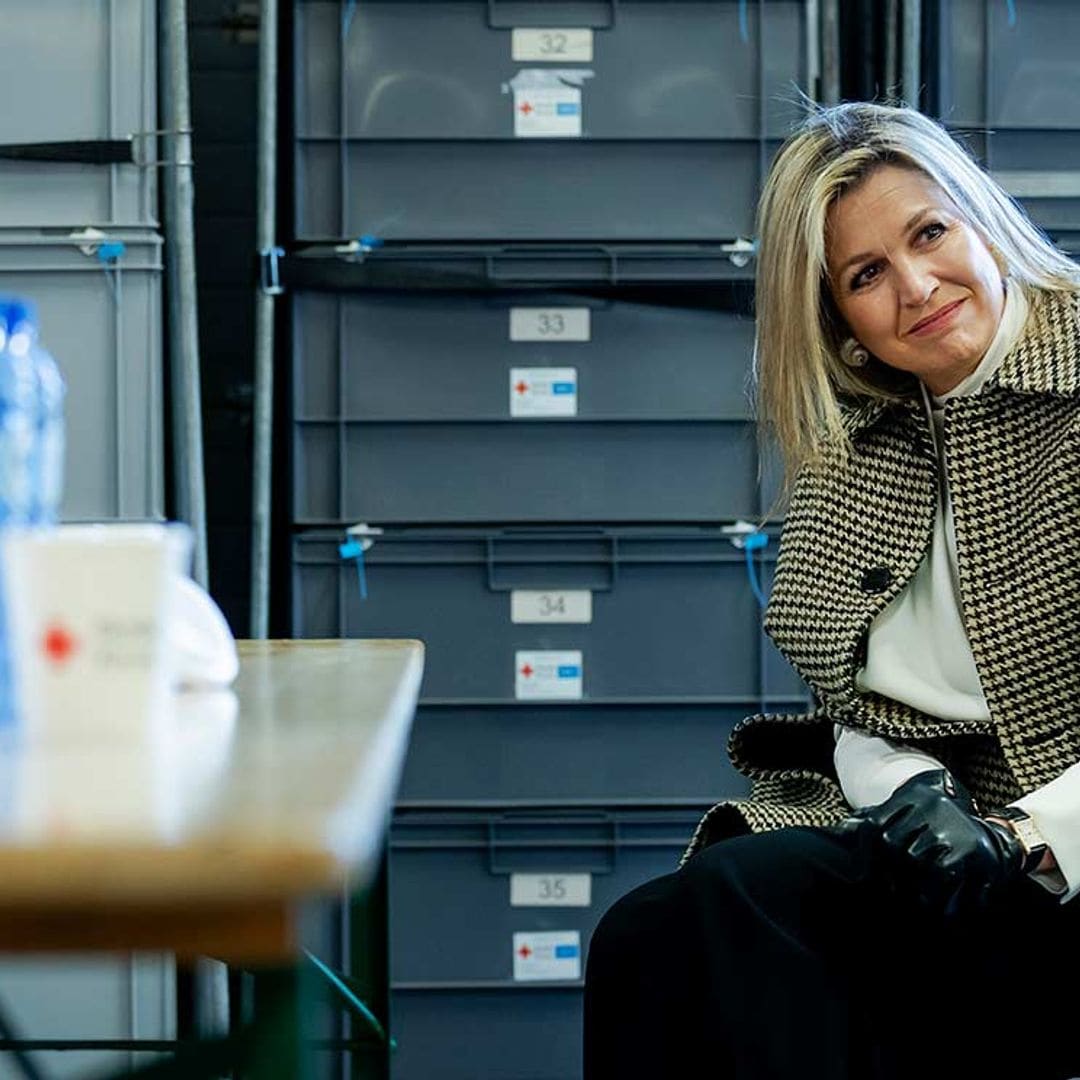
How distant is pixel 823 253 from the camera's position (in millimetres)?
1682

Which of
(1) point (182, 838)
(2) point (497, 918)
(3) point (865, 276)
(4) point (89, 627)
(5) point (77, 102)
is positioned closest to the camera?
(1) point (182, 838)

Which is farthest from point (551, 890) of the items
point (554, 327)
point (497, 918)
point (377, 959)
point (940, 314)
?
point (940, 314)

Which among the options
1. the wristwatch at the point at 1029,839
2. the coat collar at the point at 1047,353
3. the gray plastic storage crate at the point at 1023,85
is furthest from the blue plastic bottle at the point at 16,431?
the gray plastic storage crate at the point at 1023,85

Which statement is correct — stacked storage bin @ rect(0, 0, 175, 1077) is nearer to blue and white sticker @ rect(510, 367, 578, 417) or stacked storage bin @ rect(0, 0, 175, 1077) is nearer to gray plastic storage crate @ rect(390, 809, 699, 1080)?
gray plastic storage crate @ rect(390, 809, 699, 1080)

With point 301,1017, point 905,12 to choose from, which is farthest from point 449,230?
→ point 301,1017

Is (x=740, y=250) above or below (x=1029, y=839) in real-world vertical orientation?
above

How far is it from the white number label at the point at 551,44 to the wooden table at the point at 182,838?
173 centimetres

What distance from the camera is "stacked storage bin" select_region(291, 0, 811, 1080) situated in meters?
2.35

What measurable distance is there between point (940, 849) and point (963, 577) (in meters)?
0.30

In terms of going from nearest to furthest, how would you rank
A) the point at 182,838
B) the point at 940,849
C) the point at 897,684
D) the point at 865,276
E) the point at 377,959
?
the point at 182,838 < the point at 940,849 < the point at 377,959 < the point at 897,684 < the point at 865,276

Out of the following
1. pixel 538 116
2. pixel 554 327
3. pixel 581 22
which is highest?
pixel 581 22

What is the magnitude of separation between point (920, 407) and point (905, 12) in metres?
0.95

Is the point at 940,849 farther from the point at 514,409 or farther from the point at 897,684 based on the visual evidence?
the point at 514,409

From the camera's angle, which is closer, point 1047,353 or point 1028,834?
point 1028,834
